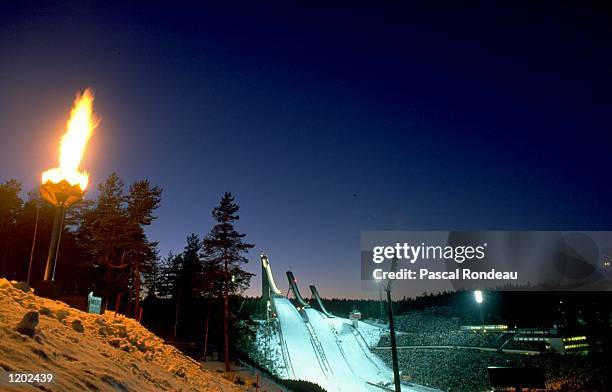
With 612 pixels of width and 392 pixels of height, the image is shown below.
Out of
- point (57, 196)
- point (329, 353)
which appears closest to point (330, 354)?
point (329, 353)

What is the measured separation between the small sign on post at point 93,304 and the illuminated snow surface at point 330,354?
3900 centimetres

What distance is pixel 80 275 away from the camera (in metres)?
53.0

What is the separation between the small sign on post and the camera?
646 inches

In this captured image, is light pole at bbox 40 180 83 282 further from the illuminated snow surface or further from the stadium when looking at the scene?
the illuminated snow surface

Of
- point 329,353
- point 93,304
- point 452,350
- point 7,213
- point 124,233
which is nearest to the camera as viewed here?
point 93,304

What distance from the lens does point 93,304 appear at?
55.4 feet

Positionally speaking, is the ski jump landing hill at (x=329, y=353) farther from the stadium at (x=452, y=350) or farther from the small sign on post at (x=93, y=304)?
the small sign on post at (x=93, y=304)

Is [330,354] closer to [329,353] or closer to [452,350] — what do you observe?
[329,353]

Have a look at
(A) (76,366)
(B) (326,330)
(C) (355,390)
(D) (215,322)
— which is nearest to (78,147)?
(A) (76,366)

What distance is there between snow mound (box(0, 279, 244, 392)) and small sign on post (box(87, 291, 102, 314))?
3.73 feet

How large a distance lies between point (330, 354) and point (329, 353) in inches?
22.9

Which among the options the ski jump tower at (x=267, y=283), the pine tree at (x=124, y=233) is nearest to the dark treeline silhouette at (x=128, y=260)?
the pine tree at (x=124, y=233)

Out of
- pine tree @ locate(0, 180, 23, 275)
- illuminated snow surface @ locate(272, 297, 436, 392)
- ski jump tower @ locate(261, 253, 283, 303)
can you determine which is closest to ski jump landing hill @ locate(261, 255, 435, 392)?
illuminated snow surface @ locate(272, 297, 436, 392)

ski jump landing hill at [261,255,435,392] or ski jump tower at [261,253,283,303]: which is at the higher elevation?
ski jump tower at [261,253,283,303]
